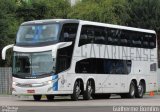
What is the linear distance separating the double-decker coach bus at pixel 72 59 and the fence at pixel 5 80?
1029 centimetres

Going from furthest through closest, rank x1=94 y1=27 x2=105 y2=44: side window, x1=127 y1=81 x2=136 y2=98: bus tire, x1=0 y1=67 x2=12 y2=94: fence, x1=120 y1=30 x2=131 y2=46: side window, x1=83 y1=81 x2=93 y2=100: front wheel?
x1=0 y1=67 x2=12 y2=94: fence, x1=127 y1=81 x2=136 y2=98: bus tire, x1=120 y1=30 x2=131 y2=46: side window, x1=94 y1=27 x2=105 y2=44: side window, x1=83 y1=81 x2=93 y2=100: front wheel

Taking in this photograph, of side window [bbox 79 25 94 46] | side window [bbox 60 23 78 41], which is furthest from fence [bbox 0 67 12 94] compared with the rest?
side window [bbox 60 23 78 41]

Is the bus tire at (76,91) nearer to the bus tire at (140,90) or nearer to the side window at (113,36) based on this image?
the side window at (113,36)

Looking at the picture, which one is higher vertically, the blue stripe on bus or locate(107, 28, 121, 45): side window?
locate(107, 28, 121, 45): side window

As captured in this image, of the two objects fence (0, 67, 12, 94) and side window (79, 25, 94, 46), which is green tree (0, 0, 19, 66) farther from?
side window (79, 25, 94, 46)

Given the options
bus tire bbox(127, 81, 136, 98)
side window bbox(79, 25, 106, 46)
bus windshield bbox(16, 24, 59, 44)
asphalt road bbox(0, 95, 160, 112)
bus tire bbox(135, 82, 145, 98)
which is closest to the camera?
asphalt road bbox(0, 95, 160, 112)

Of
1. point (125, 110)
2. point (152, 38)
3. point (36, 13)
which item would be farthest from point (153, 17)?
point (125, 110)

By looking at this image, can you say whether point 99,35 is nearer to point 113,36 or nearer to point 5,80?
point 113,36

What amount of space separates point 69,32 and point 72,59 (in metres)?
1.35

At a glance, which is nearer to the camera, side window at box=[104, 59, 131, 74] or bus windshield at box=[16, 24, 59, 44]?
bus windshield at box=[16, 24, 59, 44]

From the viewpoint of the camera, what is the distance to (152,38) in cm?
3762

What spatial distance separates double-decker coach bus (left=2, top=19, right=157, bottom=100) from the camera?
28.9 metres

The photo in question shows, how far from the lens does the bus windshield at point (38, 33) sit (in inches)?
1144

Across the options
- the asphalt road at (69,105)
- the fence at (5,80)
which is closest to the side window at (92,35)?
the asphalt road at (69,105)
